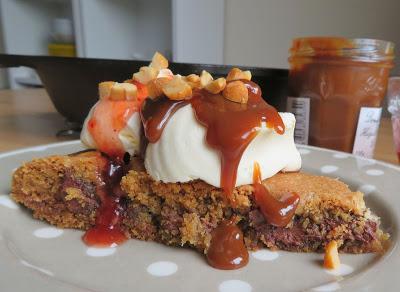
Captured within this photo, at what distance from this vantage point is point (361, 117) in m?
1.44

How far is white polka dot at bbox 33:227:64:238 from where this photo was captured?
92 cm

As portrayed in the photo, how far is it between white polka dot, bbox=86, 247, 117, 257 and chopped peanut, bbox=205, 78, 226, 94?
0.42m

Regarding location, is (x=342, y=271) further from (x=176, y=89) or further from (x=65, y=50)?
(x=65, y=50)

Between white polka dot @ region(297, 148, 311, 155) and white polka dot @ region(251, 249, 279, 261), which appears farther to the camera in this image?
white polka dot @ region(297, 148, 311, 155)

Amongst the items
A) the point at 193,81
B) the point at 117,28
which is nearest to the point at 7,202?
the point at 193,81

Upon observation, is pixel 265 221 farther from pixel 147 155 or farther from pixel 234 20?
pixel 234 20

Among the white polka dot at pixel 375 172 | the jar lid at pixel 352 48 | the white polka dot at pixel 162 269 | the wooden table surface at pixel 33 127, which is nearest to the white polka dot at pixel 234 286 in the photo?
the white polka dot at pixel 162 269

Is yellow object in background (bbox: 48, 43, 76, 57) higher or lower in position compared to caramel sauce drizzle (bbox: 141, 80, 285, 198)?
higher

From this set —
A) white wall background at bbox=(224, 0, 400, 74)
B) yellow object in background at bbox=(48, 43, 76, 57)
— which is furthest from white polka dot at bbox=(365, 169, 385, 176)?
yellow object in background at bbox=(48, 43, 76, 57)

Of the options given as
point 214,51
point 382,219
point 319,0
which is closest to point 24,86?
point 214,51

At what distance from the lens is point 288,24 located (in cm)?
294

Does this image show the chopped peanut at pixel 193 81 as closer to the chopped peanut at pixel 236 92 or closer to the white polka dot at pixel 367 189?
the chopped peanut at pixel 236 92

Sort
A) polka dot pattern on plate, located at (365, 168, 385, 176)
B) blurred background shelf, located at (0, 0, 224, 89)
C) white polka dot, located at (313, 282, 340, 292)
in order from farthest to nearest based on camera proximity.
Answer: blurred background shelf, located at (0, 0, 224, 89)
polka dot pattern on plate, located at (365, 168, 385, 176)
white polka dot, located at (313, 282, 340, 292)

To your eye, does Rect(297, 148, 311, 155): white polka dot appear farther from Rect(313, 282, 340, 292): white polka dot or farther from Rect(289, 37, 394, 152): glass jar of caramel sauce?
Rect(313, 282, 340, 292): white polka dot
